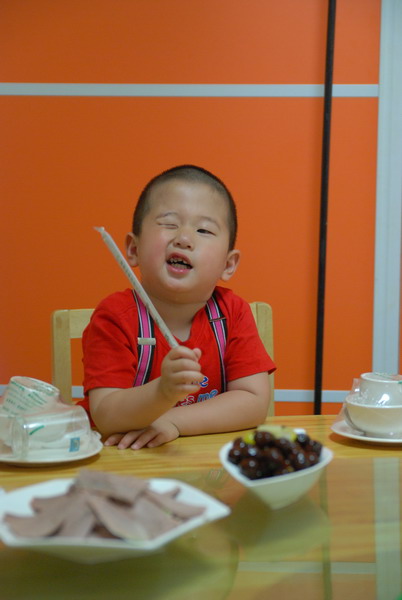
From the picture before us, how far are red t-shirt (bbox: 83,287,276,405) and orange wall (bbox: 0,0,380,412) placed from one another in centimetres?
117

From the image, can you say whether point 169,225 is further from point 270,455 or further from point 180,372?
point 270,455

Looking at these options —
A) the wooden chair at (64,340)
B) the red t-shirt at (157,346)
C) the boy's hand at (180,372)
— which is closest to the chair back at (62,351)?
the wooden chair at (64,340)

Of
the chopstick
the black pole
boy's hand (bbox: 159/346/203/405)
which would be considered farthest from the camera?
the black pole

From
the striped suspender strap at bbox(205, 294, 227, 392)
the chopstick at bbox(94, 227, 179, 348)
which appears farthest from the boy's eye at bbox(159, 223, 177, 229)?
the chopstick at bbox(94, 227, 179, 348)

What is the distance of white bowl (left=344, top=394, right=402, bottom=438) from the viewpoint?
1.03 m

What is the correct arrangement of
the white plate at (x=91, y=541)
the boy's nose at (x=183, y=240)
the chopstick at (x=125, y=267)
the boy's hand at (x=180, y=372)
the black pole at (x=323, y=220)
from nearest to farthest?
the white plate at (x=91, y=541), the chopstick at (x=125, y=267), the boy's hand at (x=180, y=372), the boy's nose at (x=183, y=240), the black pole at (x=323, y=220)

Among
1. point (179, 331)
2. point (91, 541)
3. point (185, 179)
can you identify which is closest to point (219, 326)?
point (179, 331)

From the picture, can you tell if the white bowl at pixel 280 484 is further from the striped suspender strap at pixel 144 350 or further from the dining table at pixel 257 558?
the striped suspender strap at pixel 144 350

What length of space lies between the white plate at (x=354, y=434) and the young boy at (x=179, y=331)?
0.48 feet

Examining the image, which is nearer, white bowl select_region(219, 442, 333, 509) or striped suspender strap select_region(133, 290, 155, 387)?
white bowl select_region(219, 442, 333, 509)

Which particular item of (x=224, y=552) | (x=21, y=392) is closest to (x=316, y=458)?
(x=224, y=552)

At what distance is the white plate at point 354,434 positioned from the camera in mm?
1015

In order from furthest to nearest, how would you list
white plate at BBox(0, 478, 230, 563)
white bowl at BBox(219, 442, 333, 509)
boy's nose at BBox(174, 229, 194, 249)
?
1. boy's nose at BBox(174, 229, 194, 249)
2. white bowl at BBox(219, 442, 333, 509)
3. white plate at BBox(0, 478, 230, 563)

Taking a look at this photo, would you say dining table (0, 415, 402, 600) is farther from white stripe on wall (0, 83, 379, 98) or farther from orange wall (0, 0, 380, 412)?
white stripe on wall (0, 83, 379, 98)
